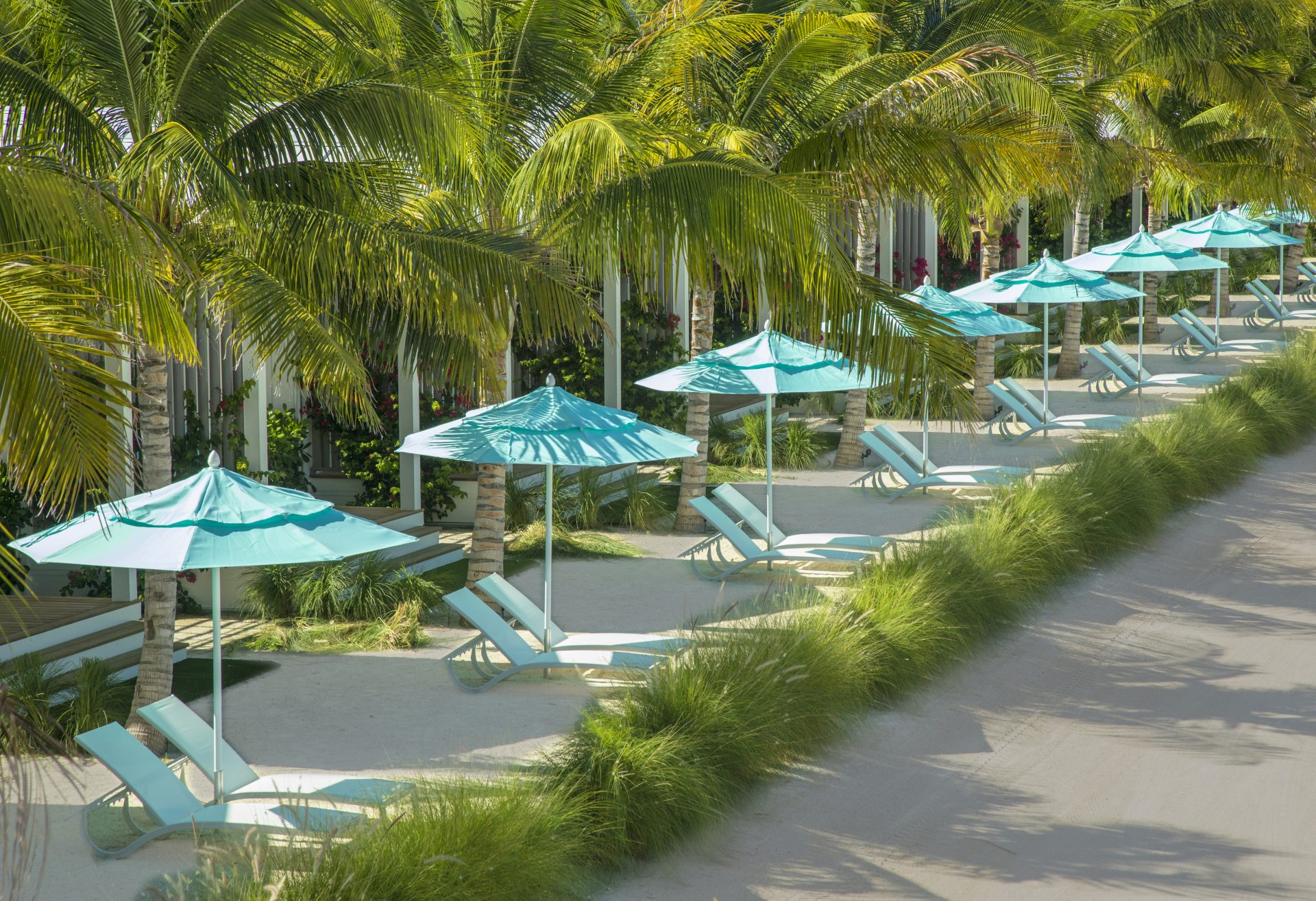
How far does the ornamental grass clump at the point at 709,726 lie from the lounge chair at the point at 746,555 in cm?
243

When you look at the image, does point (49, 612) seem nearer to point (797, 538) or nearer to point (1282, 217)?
point (797, 538)

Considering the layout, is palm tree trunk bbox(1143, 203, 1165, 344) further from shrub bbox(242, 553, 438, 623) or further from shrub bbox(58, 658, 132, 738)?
shrub bbox(58, 658, 132, 738)

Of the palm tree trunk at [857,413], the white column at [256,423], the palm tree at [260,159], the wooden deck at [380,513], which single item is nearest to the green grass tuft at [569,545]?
the wooden deck at [380,513]

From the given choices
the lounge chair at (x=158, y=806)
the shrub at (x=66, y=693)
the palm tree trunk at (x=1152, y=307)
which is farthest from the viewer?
the palm tree trunk at (x=1152, y=307)

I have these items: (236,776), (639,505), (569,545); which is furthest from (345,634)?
(639,505)

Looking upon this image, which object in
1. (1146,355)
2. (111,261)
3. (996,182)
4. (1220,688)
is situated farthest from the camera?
(1146,355)

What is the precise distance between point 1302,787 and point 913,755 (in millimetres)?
2256

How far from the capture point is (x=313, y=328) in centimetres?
762

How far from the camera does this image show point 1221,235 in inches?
1019

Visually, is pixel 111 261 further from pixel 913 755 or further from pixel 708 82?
pixel 708 82

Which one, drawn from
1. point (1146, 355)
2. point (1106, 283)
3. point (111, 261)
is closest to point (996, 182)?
point (111, 261)

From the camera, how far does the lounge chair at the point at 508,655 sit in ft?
31.6

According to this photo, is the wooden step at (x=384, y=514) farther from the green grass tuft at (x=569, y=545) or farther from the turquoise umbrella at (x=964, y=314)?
the turquoise umbrella at (x=964, y=314)

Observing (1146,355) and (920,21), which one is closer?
(920,21)
